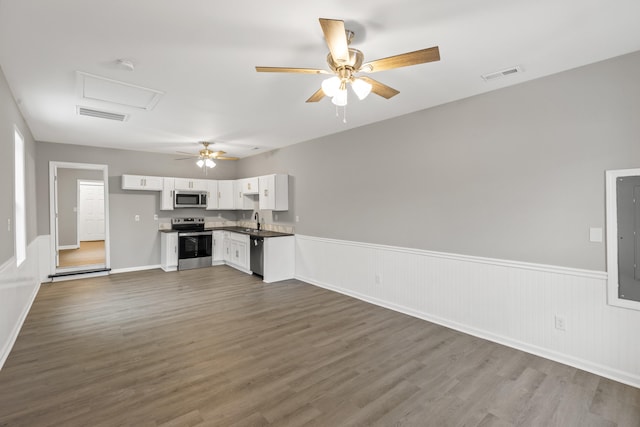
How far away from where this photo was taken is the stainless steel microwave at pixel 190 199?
7.17m

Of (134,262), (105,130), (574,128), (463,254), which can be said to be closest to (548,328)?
(463,254)

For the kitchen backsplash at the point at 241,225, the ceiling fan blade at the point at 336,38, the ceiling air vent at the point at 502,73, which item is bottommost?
the kitchen backsplash at the point at 241,225

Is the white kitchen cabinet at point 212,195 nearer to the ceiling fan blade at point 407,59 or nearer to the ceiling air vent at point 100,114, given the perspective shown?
the ceiling air vent at point 100,114

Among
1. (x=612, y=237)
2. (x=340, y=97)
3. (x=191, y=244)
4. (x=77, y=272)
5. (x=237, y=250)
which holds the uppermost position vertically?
(x=340, y=97)

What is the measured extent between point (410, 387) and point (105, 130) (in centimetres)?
564

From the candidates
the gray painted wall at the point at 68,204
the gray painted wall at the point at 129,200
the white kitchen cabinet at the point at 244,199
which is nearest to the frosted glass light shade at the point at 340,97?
the white kitchen cabinet at the point at 244,199

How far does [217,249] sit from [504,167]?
20.4ft

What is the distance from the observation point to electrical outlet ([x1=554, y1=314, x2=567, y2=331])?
292 centimetres

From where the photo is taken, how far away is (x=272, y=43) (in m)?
2.45

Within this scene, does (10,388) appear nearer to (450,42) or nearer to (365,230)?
(365,230)

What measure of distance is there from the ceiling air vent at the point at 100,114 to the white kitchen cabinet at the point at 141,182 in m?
2.51

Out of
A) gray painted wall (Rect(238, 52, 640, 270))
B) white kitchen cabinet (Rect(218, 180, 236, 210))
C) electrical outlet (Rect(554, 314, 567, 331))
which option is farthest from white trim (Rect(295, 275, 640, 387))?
white kitchen cabinet (Rect(218, 180, 236, 210))

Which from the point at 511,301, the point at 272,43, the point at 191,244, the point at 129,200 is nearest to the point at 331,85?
the point at 272,43

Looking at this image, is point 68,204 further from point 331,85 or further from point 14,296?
point 331,85
